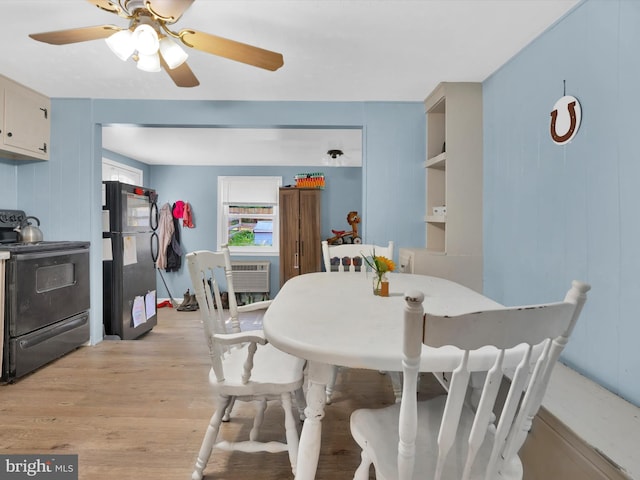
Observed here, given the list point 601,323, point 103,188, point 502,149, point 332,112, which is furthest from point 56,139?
point 601,323

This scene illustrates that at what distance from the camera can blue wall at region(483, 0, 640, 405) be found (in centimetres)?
Result: 145

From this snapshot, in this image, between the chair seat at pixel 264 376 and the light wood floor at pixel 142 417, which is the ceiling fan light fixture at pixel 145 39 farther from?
the light wood floor at pixel 142 417

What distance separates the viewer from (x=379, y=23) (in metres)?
2.00

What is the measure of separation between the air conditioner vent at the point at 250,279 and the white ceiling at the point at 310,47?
3.01 meters

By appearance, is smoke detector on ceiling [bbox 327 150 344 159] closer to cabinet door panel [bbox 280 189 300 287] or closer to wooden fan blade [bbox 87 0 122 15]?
cabinet door panel [bbox 280 189 300 287]

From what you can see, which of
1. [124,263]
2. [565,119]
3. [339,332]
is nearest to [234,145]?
[124,263]

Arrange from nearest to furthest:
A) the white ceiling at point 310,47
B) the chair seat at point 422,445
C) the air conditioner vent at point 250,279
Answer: the chair seat at point 422,445, the white ceiling at point 310,47, the air conditioner vent at point 250,279

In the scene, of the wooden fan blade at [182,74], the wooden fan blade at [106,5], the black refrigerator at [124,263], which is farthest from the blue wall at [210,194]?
the wooden fan blade at [106,5]

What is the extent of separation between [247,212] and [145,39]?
4530 millimetres

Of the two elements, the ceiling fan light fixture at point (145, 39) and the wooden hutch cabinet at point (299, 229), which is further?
the wooden hutch cabinet at point (299, 229)

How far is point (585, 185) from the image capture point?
170cm

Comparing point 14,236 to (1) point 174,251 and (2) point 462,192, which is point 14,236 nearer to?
(1) point 174,251

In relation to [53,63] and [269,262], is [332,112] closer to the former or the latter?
[53,63]

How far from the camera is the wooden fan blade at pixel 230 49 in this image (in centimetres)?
163
